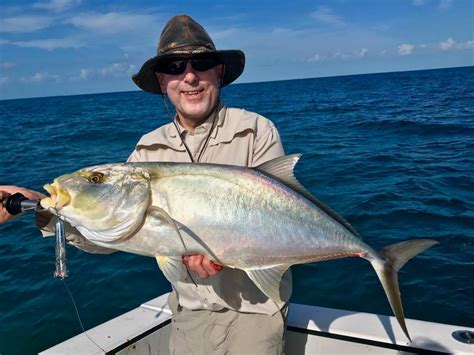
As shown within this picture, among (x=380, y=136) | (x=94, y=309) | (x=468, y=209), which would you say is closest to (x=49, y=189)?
(x=94, y=309)

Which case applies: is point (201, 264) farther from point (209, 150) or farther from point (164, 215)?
point (209, 150)

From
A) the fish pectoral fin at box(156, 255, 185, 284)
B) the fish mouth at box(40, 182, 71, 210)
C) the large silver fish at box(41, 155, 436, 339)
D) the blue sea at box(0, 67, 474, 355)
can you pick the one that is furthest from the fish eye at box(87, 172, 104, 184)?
the blue sea at box(0, 67, 474, 355)

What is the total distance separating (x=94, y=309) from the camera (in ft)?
22.2

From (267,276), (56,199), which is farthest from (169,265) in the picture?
(56,199)

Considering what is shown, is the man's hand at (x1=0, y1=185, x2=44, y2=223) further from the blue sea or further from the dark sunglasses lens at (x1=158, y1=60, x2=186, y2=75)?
the blue sea

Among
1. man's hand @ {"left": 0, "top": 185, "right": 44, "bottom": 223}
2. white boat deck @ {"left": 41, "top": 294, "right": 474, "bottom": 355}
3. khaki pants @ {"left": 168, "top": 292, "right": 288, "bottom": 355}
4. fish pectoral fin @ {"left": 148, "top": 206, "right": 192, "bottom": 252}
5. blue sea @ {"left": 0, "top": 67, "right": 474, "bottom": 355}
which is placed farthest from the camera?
blue sea @ {"left": 0, "top": 67, "right": 474, "bottom": 355}

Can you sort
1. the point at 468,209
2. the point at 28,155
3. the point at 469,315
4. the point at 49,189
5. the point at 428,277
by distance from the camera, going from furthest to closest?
the point at 28,155 → the point at 468,209 → the point at 428,277 → the point at 469,315 → the point at 49,189

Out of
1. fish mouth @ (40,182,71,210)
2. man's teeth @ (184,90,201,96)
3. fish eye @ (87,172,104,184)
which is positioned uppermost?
man's teeth @ (184,90,201,96)

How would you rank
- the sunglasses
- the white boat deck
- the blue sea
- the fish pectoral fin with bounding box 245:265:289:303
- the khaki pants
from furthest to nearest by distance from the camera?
the blue sea
the white boat deck
the sunglasses
the khaki pants
the fish pectoral fin with bounding box 245:265:289:303

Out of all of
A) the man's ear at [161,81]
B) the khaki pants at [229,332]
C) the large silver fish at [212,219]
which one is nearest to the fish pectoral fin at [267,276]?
the large silver fish at [212,219]

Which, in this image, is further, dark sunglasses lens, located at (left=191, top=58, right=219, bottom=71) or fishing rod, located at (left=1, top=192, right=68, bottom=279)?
dark sunglasses lens, located at (left=191, top=58, right=219, bottom=71)

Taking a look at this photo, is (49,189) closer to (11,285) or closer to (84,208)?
(84,208)

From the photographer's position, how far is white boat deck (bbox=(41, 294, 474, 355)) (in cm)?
350

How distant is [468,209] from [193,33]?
25.4 feet
